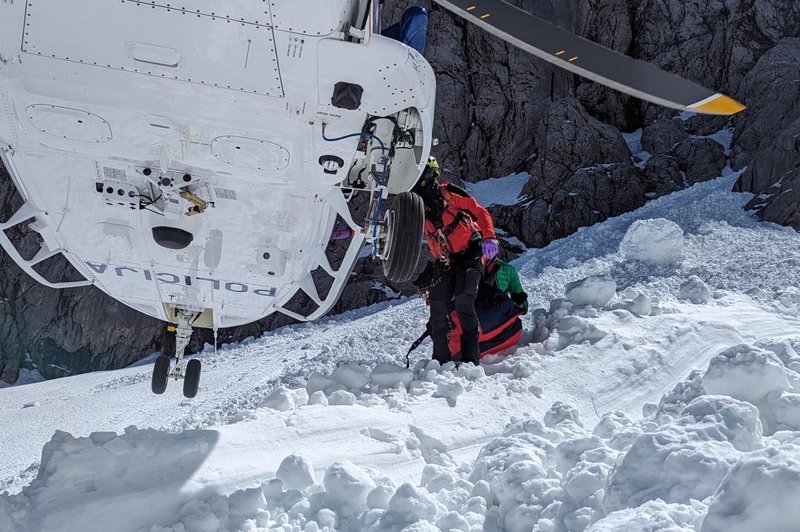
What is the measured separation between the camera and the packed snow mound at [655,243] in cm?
860

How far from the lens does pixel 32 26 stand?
351 centimetres

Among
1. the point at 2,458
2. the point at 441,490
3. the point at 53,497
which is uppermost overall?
the point at 441,490

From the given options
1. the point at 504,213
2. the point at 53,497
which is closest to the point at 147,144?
the point at 53,497

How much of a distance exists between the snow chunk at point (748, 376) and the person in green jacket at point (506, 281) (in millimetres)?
3131

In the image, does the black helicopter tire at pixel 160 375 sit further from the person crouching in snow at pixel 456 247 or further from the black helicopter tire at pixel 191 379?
the person crouching in snow at pixel 456 247

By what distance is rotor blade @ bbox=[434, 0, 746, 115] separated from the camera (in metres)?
4.36

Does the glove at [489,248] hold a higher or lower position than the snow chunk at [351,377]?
higher

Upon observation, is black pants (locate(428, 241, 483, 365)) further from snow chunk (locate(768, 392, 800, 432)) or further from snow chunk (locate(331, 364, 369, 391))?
snow chunk (locate(768, 392, 800, 432))

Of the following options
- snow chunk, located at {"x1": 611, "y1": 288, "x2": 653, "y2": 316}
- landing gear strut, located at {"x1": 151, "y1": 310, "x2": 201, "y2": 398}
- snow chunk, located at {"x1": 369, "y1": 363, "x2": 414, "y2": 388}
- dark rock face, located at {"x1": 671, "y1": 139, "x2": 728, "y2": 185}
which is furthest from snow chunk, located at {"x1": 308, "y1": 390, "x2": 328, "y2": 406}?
dark rock face, located at {"x1": 671, "y1": 139, "x2": 728, "y2": 185}

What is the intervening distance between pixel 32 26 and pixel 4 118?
0.78m

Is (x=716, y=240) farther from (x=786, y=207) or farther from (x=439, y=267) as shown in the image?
(x=439, y=267)

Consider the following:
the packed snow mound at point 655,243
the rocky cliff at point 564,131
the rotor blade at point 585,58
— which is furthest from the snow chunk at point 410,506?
the rocky cliff at point 564,131

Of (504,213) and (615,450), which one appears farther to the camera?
(504,213)

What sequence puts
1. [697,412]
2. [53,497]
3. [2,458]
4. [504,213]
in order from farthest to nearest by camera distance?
[504,213] → [2,458] → [53,497] → [697,412]
